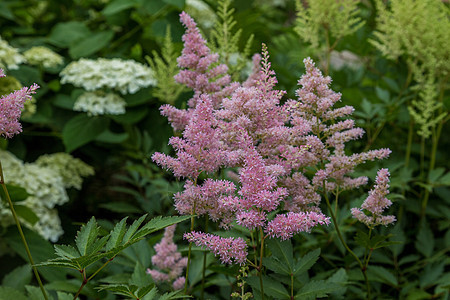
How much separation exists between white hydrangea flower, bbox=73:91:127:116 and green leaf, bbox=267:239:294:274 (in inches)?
51.1

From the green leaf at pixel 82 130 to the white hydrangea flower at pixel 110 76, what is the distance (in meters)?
0.16

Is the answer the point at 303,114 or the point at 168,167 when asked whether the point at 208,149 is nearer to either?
the point at 168,167

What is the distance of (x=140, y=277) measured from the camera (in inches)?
44.1

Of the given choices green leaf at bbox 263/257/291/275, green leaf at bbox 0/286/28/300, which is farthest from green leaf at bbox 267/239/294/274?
green leaf at bbox 0/286/28/300

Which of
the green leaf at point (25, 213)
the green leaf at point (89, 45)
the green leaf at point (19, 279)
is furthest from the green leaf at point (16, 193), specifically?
the green leaf at point (89, 45)

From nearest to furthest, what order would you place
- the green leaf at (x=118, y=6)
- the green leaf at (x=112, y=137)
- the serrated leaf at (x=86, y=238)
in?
the serrated leaf at (x=86, y=238) < the green leaf at (x=112, y=137) < the green leaf at (x=118, y=6)

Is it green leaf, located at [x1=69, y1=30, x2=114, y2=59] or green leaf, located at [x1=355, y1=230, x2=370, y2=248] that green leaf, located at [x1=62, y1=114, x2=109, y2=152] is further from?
green leaf, located at [x1=355, y1=230, x2=370, y2=248]

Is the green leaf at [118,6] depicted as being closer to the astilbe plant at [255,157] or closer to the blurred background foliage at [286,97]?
the blurred background foliage at [286,97]

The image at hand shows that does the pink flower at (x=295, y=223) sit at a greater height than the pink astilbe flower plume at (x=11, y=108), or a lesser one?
lesser

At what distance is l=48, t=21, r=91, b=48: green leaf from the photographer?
8.62ft

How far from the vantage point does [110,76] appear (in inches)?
82.7

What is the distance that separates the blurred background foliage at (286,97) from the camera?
1.57 meters

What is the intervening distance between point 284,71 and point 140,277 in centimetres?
139

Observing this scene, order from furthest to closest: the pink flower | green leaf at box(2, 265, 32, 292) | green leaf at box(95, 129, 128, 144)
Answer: green leaf at box(95, 129, 128, 144), green leaf at box(2, 265, 32, 292), the pink flower
